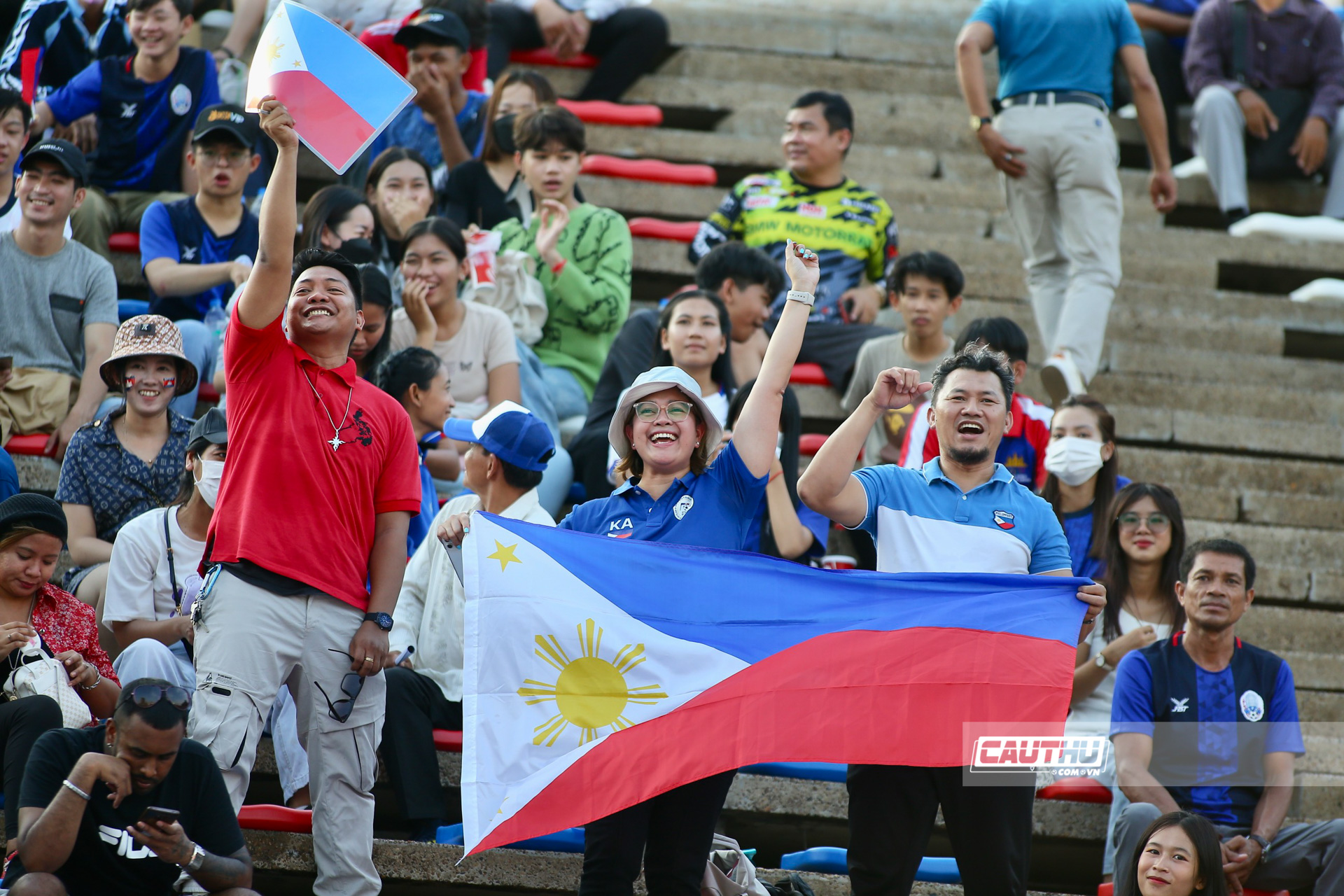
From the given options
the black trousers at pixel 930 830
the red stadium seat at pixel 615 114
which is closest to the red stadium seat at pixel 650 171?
the red stadium seat at pixel 615 114

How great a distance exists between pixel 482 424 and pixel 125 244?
3392mm

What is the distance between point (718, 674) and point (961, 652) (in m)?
0.68

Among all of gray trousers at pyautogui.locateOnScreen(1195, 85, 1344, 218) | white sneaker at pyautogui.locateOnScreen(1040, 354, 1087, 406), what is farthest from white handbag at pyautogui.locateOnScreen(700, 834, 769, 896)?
gray trousers at pyautogui.locateOnScreen(1195, 85, 1344, 218)

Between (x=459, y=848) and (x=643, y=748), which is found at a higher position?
(x=643, y=748)

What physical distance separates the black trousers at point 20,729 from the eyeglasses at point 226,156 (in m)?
3.16

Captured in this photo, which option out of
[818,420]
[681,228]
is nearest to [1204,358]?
[818,420]

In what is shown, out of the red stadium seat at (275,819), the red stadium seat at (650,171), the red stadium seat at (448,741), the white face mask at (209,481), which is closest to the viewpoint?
the red stadium seat at (275,819)

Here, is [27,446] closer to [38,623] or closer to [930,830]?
[38,623]

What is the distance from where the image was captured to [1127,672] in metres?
5.46

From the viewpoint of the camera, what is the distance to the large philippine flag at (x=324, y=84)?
14.8 ft

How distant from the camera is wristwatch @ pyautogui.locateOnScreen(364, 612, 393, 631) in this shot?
14.7 ft

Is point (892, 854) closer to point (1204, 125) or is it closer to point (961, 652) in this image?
point (961, 652)

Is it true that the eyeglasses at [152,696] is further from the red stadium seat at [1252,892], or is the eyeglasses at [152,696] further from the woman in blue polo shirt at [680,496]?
the red stadium seat at [1252,892]

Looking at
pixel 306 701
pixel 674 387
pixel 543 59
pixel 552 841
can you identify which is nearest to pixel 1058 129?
pixel 543 59
